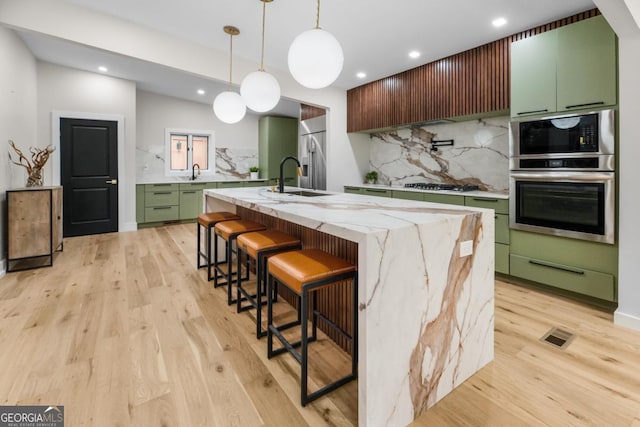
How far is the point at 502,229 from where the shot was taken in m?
3.06

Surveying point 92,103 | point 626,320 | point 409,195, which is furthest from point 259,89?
point 92,103

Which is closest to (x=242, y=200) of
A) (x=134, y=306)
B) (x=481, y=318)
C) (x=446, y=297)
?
(x=134, y=306)

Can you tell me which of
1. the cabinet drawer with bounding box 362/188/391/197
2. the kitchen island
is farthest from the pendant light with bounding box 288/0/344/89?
the cabinet drawer with bounding box 362/188/391/197

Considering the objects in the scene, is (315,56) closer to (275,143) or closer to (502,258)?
(502,258)

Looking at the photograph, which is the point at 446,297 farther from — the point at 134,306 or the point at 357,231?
the point at 134,306

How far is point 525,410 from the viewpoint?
4.62 feet

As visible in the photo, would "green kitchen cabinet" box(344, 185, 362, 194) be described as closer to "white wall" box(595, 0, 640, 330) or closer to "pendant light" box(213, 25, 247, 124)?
"pendant light" box(213, 25, 247, 124)

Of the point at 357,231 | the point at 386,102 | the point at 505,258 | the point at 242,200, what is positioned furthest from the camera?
the point at 386,102

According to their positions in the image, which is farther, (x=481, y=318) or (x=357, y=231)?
(x=481, y=318)

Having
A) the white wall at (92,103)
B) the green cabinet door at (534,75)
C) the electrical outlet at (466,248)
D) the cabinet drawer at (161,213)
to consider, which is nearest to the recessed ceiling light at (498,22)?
the green cabinet door at (534,75)

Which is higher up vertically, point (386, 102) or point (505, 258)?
point (386, 102)

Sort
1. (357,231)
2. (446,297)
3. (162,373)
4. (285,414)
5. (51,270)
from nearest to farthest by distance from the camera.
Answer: (357,231), (285,414), (446,297), (162,373), (51,270)

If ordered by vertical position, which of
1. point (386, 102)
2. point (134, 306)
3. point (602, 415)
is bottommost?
point (602, 415)

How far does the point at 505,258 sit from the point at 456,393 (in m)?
1.96
